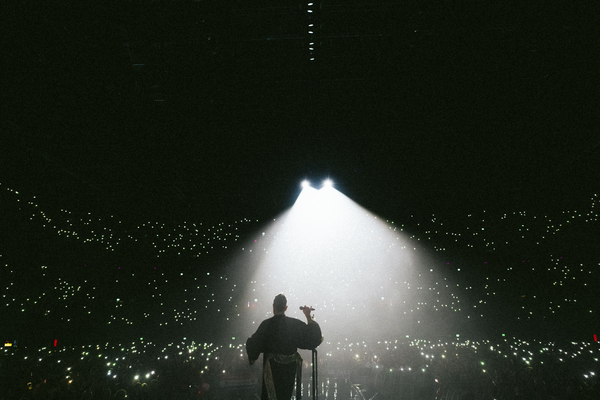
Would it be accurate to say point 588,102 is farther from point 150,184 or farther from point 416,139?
point 150,184

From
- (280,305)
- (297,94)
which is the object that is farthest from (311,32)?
(280,305)

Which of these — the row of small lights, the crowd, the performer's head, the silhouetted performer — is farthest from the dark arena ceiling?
the crowd

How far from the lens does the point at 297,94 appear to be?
3.47m

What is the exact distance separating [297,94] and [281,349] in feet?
9.25

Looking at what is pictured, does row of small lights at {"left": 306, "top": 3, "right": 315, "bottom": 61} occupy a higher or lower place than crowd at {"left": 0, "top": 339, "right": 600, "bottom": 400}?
higher

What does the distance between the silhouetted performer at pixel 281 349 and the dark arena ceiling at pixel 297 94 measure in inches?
103

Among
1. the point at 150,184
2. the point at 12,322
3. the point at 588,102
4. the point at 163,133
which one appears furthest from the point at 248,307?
the point at 588,102

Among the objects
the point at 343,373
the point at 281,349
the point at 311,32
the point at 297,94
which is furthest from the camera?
the point at 343,373

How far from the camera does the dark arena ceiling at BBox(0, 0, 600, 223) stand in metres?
2.53

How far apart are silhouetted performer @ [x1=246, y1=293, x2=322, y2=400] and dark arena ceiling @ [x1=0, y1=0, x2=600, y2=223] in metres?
2.62

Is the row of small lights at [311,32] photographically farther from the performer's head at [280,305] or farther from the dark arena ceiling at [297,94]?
the performer's head at [280,305]

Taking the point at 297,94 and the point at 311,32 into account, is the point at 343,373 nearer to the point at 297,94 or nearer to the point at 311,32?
the point at 297,94

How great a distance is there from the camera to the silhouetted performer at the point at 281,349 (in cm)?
211

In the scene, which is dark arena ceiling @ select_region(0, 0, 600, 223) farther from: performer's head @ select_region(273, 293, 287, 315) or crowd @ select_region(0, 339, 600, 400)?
crowd @ select_region(0, 339, 600, 400)
